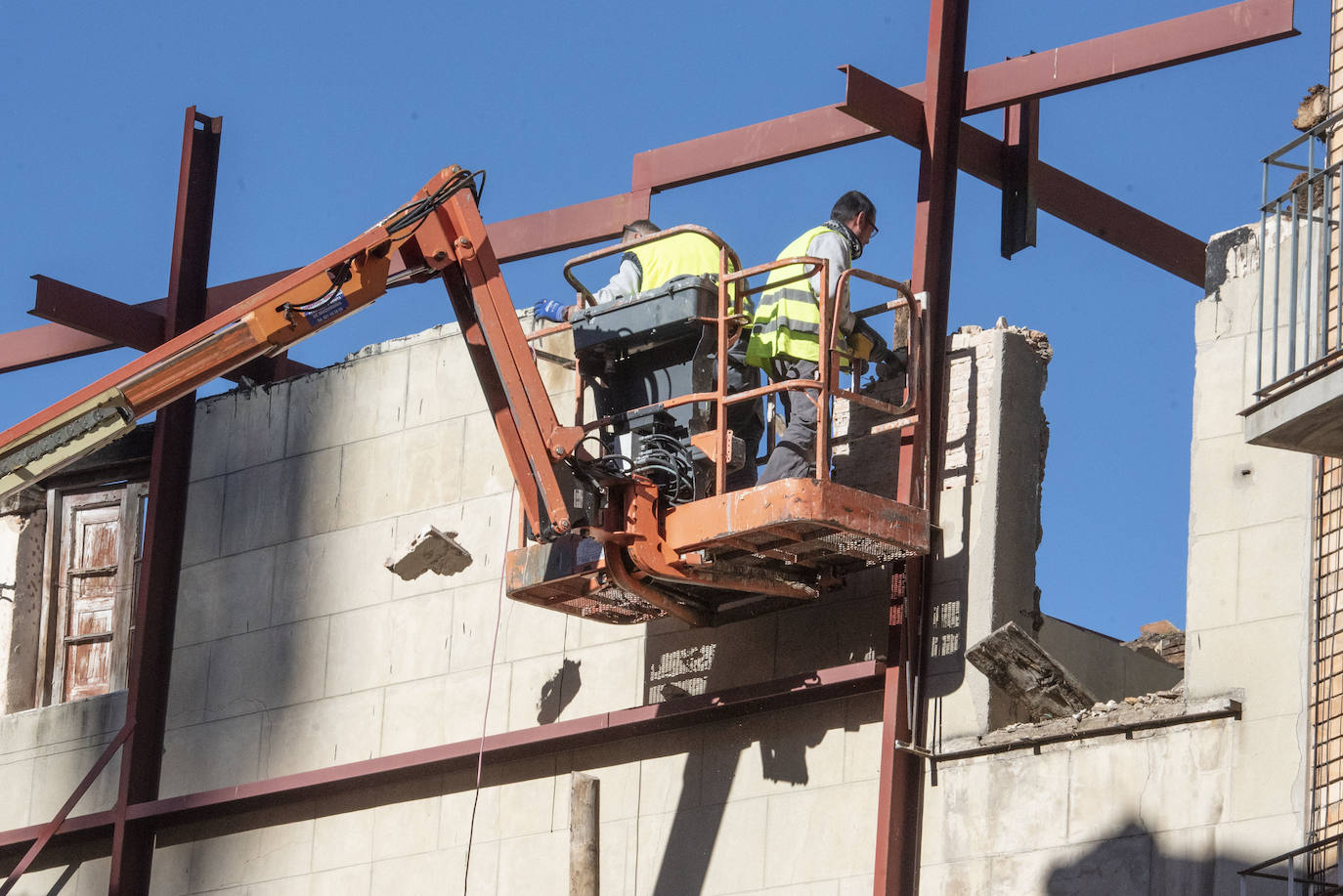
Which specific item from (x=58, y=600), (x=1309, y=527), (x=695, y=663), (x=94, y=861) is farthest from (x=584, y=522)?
(x=58, y=600)

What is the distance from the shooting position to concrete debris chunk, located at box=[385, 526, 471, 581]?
15.1 metres

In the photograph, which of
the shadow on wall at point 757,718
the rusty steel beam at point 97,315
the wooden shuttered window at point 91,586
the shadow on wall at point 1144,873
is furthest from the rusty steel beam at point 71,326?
the shadow on wall at point 1144,873

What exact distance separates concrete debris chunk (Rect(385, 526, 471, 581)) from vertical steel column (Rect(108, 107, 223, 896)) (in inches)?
96.4

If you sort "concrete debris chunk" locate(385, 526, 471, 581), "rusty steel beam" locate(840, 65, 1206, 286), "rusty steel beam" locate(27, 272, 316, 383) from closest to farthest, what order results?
"rusty steel beam" locate(840, 65, 1206, 286), "concrete debris chunk" locate(385, 526, 471, 581), "rusty steel beam" locate(27, 272, 316, 383)

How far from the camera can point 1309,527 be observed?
11.5m

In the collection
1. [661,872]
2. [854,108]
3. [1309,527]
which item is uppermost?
[854,108]

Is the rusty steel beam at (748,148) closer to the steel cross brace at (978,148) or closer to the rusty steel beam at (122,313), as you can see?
the steel cross brace at (978,148)

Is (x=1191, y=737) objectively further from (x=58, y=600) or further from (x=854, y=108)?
(x=58, y=600)

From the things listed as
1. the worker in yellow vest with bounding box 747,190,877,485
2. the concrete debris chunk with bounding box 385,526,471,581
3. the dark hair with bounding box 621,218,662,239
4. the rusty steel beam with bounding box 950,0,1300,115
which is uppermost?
the rusty steel beam with bounding box 950,0,1300,115

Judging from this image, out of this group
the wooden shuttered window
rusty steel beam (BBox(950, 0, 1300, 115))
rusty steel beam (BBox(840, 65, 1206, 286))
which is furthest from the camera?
the wooden shuttered window

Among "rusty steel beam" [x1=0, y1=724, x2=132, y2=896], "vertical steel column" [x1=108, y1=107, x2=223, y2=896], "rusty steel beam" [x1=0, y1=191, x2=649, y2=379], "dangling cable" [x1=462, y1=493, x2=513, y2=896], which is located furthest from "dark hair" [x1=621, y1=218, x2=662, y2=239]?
"rusty steel beam" [x1=0, y1=724, x2=132, y2=896]

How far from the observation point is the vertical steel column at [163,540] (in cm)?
1616

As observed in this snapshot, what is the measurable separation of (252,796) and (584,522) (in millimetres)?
4251

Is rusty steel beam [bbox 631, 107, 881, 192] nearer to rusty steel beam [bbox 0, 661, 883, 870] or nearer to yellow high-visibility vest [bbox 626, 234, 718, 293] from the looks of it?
yellow high-visibility vest [bbox 626, 234, 718, 293]
